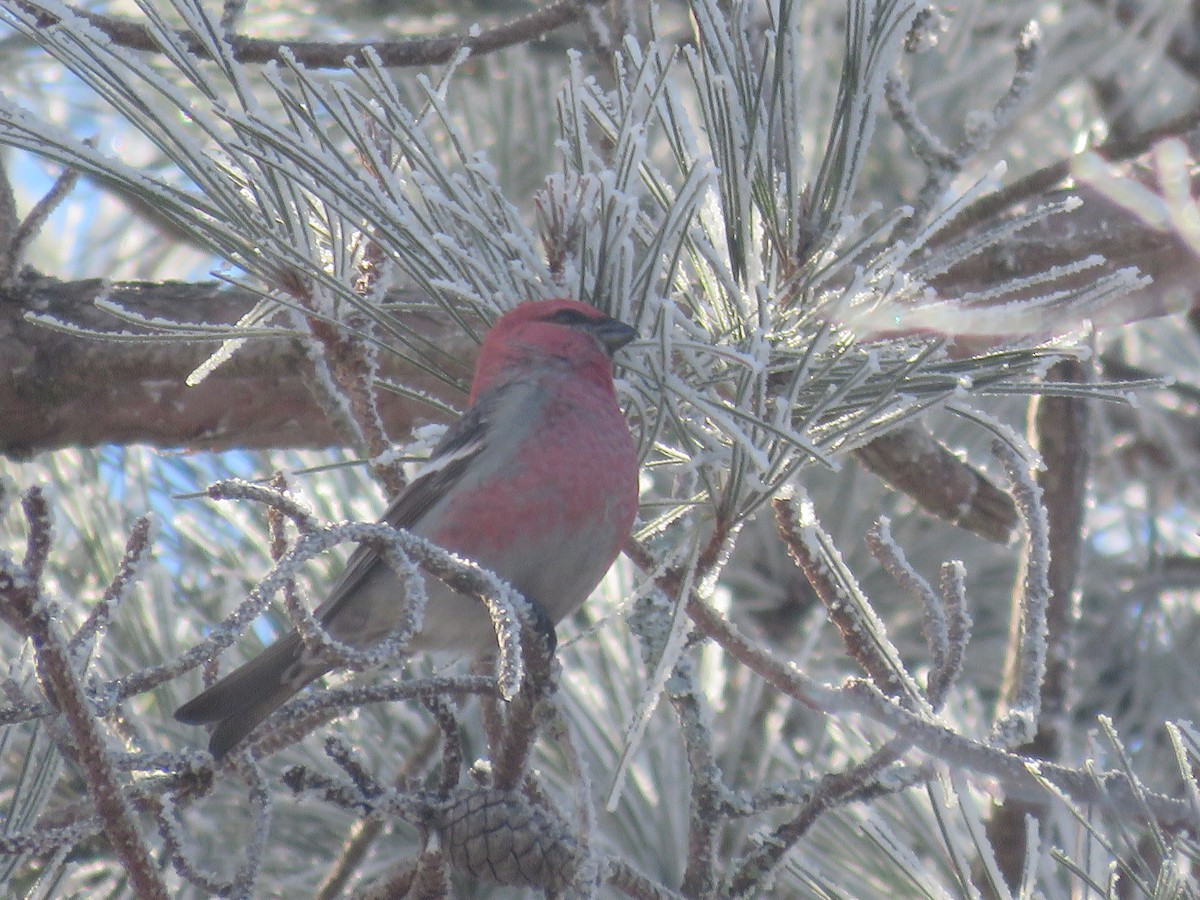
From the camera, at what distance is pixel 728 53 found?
67.2 inches

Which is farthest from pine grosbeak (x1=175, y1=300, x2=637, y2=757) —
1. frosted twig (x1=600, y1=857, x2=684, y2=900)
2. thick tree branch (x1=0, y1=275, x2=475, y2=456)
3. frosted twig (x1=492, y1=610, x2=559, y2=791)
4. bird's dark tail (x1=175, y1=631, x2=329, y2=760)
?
frosted twig (x1=600, y1=857, x2=684, y2=900)

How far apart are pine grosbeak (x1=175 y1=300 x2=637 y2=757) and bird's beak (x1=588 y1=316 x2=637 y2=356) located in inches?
3.5

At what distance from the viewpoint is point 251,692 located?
1986 millimetres

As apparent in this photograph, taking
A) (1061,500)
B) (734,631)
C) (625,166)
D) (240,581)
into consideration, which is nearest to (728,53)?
(625,166)

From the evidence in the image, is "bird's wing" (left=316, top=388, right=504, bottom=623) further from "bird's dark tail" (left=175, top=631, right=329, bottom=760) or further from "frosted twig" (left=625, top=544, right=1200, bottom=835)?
"frosted twig" (left=625, top=544, right=1200, bottom=835)

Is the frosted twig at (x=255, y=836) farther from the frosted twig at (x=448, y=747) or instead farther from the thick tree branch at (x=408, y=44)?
the thick tree branch at (x=408, y=44)

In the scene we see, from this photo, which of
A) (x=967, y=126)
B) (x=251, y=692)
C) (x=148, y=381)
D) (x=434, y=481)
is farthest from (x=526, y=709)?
(x=148, y=381)

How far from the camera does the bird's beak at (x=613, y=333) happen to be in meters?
1.73

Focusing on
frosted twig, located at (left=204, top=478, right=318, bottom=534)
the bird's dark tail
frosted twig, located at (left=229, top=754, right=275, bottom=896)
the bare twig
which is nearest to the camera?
frosted twig, located at (left=204, top=478, right=318, bottom=534)

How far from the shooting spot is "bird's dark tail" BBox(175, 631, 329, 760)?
6.23 feet

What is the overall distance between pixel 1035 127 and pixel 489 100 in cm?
162

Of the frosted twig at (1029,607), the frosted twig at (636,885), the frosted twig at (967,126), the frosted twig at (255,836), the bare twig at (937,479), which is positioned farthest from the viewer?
the bare twig at (937,479)

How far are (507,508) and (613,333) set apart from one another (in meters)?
0.46

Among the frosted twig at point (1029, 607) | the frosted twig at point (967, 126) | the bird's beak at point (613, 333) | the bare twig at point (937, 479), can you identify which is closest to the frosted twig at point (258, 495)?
the bird's beak at point (613, 333)
